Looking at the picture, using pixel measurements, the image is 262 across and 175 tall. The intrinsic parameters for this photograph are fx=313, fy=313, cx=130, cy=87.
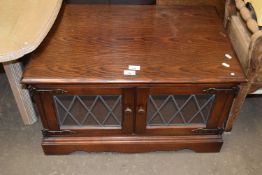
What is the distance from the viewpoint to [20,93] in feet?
5.74

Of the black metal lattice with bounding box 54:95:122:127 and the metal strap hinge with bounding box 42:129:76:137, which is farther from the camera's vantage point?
the metal strap hinge with bounding box 42:129:76:137

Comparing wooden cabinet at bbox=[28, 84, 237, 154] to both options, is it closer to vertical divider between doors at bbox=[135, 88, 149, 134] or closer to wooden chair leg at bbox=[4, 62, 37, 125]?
vertical divider between doors at bbox=[135, 88, 149, 134]

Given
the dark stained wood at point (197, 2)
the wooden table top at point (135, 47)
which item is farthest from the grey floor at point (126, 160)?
the dark stained wood at point (197, 2)

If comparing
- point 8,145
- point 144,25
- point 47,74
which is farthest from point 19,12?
point 8,145

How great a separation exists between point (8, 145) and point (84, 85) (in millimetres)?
713

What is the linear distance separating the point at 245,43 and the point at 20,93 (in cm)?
125

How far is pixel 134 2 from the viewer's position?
198 centimetres

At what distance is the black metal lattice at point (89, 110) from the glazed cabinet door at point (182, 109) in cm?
12

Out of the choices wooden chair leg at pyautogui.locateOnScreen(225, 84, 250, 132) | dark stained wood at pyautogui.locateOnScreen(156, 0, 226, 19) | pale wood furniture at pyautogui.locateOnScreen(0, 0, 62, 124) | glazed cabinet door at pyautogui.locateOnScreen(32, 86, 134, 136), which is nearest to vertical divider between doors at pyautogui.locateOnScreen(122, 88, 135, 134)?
glazed cabinet door at pyautogui.locateOnScreen(32, 86, 134, 136)

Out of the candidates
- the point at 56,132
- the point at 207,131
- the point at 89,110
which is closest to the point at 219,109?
the point at 207,131

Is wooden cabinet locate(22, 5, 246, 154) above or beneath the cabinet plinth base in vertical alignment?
above

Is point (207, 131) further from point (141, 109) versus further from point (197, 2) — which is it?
point (197, 2)

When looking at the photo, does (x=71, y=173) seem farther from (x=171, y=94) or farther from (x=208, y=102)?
(x=208, y=102)

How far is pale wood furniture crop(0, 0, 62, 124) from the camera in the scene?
1.39 metres
